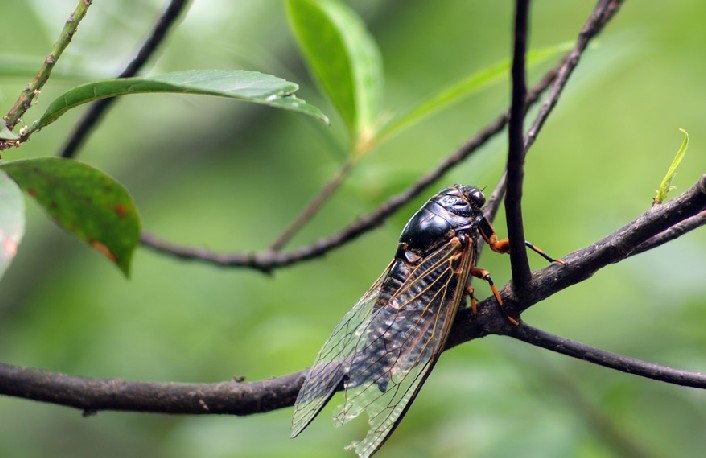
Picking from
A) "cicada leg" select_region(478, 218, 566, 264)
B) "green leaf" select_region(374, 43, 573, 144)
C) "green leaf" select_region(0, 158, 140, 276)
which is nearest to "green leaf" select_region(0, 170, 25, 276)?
"green leaf" select_region(0, 158, 140, 276)

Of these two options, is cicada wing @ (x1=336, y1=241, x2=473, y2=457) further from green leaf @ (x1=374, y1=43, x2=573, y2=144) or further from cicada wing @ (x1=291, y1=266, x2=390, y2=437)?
green leaf @ (x1=374, y1=43, x2=573, y2=144)

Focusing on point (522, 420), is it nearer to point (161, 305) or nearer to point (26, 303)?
point (161, 305)

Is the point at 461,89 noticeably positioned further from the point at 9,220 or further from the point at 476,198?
the point at 9,220

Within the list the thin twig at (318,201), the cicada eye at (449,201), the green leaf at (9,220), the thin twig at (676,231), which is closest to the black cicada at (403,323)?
the cicada eye at (449,201)

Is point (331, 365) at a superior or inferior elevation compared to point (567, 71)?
inferior

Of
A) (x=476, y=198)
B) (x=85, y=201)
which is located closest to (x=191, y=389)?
(x=85, y=201)

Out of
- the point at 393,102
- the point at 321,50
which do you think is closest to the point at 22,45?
the point at 393,102
